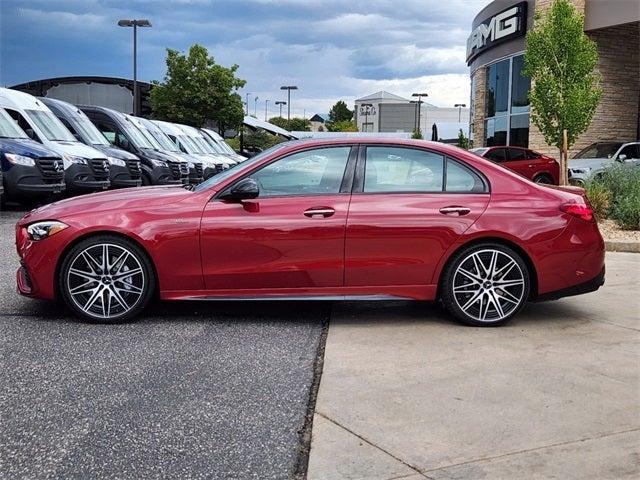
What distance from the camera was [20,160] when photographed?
39.4 ft

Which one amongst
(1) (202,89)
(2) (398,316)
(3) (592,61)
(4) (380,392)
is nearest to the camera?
(4) (380,392)

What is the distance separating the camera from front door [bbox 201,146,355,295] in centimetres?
502

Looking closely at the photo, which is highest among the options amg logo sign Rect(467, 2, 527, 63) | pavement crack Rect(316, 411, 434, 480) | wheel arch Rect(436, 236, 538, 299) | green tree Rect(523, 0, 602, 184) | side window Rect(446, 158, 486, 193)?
amg logo sign Rect(467, 2, 527, 63)

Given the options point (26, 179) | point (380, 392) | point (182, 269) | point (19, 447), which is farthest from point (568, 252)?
point (26, 179)

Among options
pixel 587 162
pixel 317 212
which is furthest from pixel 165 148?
pixel 317 212

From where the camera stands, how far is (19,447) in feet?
10.1

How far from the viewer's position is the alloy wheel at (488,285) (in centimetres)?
520

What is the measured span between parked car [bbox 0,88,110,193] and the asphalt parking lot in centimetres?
827

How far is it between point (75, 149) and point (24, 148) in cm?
171

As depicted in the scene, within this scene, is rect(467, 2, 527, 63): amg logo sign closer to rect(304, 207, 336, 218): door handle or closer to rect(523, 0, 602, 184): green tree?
rect(523, 0, 602, 184): green tree

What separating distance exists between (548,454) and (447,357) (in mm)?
1412

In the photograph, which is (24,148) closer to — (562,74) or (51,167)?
(51,167)

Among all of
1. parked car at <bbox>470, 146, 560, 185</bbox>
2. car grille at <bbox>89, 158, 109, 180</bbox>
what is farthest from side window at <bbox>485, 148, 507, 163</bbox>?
car grille at <bbox>89, 158, 109, 180</bbox>

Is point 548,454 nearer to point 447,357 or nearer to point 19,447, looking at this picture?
point 447,357
